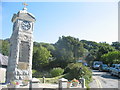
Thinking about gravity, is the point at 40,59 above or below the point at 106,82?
above

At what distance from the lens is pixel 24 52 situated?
52.4 ft

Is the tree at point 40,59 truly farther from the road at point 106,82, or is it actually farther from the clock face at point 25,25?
the road at point 106,82

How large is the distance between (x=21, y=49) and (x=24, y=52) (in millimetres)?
515

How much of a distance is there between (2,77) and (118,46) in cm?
5624

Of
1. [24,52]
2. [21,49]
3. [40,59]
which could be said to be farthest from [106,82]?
[40,59]

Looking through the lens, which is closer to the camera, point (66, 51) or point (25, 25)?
point (25, 25)

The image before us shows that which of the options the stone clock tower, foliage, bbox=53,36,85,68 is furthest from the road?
foliage, bbox=53,36,85,68

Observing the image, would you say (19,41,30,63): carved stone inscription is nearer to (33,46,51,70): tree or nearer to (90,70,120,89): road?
(90,70,120,89): road

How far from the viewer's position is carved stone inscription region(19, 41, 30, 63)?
1567 centimetres

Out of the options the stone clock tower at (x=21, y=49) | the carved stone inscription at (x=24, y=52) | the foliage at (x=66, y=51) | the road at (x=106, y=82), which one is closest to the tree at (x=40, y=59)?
the foliage at (x=66, y=51)

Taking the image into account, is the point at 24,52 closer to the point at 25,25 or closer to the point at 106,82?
the point at 25,25

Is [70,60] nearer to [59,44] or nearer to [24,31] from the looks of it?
[59,44]

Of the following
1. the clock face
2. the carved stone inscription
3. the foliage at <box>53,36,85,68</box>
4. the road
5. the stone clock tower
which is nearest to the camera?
the road

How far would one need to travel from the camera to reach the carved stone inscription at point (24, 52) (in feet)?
51.4
